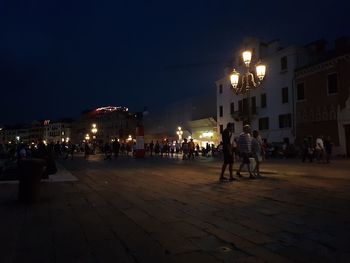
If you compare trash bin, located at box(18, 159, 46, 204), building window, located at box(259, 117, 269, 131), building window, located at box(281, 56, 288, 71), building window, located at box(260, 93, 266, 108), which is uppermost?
building window, located at box(281, 56, 288, 71)

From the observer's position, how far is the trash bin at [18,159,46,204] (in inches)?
303

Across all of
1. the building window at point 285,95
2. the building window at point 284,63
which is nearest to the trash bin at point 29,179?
the building window at point 285,95

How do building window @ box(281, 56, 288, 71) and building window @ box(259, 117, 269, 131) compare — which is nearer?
building window @ box(281, 56, 288, 71)

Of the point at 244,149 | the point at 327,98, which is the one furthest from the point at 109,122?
the point at 244,149

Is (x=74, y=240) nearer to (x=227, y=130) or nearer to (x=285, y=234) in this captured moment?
(x=285, y=234)

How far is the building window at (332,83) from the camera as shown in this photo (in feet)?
102

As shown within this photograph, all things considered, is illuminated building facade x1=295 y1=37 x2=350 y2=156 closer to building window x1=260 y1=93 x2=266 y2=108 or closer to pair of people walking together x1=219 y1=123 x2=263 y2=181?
building window x1=260 y1=93 x2=266 y2=108

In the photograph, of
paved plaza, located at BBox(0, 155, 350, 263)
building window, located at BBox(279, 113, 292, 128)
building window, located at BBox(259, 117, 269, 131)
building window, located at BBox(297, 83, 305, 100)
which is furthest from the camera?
building window, located at BBox(259, 117, 269, 131)

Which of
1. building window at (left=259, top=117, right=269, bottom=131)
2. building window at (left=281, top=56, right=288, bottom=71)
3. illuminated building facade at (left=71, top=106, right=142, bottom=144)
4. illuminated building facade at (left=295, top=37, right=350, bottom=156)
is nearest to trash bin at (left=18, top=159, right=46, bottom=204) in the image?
illuminated building facade at (left=295, top=37, right=350, bottom=156)

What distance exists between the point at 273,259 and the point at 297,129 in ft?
111

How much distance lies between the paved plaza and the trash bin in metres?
0.33

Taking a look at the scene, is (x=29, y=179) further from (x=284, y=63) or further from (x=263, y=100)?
(x=263, y=100)

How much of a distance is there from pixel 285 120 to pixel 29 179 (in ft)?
109

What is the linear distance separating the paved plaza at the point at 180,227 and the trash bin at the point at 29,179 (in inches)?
13.2
